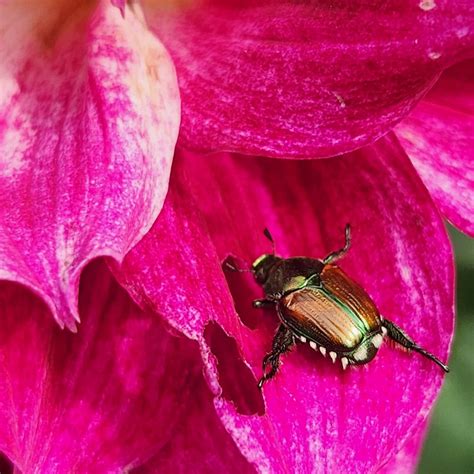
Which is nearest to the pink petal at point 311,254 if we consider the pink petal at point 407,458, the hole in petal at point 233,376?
the hole in petal at point 233,376

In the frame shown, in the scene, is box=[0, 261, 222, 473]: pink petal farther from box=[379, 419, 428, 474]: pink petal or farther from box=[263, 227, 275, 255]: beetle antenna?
box=[379, 419, 428, 474]: pink petal

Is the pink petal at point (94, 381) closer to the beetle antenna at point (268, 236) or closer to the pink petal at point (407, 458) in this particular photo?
the beetle antenna at point (268, 236)

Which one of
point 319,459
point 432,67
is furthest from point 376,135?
point 319,459

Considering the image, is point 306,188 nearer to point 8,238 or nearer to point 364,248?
point 364,248

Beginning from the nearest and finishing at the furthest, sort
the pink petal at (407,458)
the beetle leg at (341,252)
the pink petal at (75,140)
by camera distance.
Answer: the pink petal at (75,140), the beetle leg at (341,252), the pink petal at (407,458)

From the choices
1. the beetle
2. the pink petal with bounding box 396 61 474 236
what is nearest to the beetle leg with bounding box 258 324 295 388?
the beetle

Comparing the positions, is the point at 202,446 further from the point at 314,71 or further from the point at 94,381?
the point at 314,71

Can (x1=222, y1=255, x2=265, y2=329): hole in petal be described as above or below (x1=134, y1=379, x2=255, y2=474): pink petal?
above
